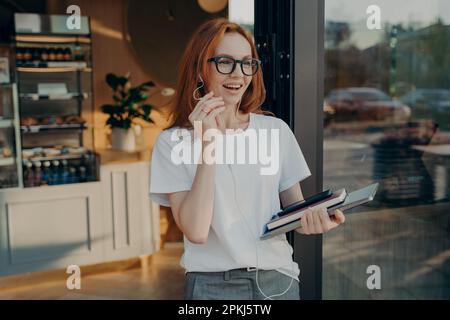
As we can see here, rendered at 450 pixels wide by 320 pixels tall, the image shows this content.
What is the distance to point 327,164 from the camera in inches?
80.7

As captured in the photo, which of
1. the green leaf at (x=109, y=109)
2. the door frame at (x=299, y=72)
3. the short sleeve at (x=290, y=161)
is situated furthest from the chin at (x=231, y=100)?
the green leaf at (x=109, y=109)

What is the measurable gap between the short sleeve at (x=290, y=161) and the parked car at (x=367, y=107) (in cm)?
79

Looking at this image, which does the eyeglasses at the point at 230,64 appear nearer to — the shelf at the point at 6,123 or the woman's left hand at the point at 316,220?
the woman's left hand at the point at 316,220

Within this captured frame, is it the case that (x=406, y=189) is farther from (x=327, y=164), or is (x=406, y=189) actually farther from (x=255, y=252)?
(x=255, y=252)

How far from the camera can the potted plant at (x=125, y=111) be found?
4145mm

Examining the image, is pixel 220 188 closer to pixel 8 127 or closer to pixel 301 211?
pixel 301 211

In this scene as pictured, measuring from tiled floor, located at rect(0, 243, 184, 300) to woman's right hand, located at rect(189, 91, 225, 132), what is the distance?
259cm

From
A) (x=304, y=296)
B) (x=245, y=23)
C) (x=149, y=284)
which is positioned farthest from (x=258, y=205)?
(x=149, y=284)

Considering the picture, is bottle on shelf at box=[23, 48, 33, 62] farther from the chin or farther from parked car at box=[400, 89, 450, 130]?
the chin

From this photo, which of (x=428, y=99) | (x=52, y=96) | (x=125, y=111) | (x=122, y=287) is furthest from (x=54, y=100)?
(x=428, y=99)

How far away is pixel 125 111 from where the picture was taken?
4172mm

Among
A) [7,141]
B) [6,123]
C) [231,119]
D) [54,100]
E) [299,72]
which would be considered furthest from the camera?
[54,100]

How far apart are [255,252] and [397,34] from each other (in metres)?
1.27

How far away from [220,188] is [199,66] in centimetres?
29
